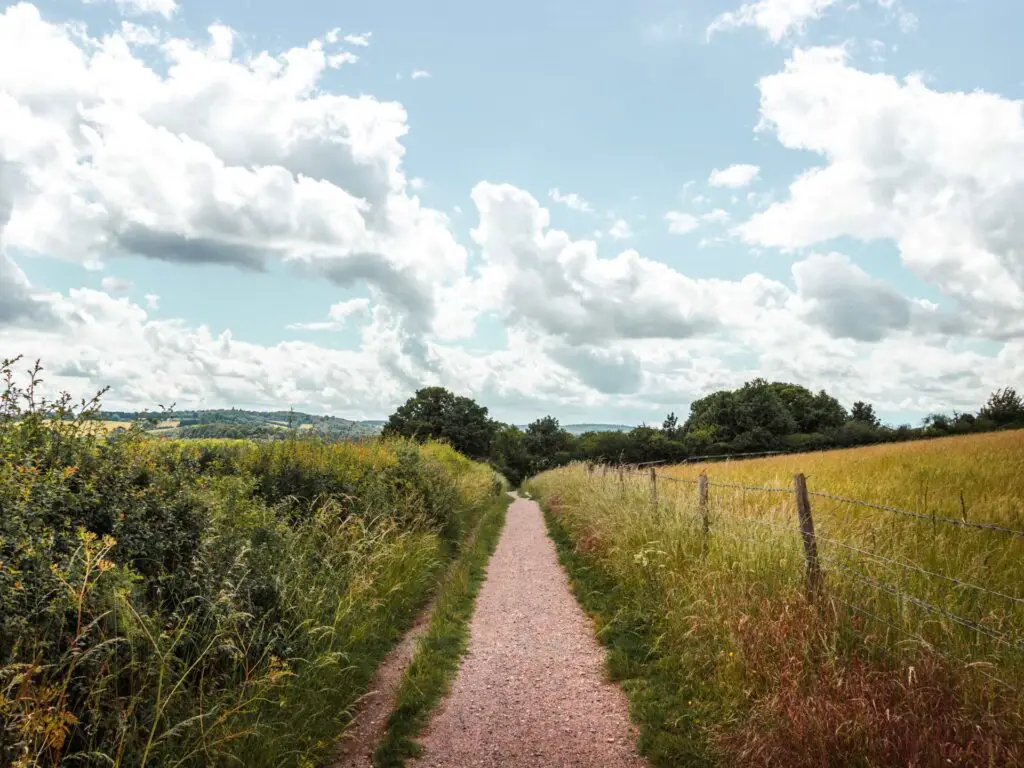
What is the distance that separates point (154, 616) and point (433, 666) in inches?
124

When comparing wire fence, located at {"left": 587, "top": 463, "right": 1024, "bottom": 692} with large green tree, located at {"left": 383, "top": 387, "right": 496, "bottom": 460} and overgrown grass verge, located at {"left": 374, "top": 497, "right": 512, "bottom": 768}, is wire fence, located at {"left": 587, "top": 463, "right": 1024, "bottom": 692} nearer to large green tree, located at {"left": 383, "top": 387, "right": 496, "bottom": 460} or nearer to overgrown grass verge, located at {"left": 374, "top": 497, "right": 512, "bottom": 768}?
overgrown grass verge, located at {"left": 374, "top": 497, "right": 512, "bottom": 768}

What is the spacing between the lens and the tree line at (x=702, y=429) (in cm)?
4900

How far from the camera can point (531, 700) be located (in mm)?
5789

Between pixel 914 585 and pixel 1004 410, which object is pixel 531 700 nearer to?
pixel 914 585

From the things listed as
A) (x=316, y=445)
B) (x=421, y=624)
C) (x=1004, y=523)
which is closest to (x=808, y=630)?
(x=1004, y=523)

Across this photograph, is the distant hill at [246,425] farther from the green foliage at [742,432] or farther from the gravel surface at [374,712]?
the green foliage at [742,432]

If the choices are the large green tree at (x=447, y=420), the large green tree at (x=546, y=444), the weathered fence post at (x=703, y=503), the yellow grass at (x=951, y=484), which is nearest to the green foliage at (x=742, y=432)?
the large green tree at (x=546, y=444)

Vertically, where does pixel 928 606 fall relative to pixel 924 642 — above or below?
above

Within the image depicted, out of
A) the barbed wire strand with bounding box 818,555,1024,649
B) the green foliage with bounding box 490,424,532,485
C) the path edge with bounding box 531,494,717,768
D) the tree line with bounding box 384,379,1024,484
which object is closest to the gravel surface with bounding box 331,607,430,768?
the path edge with bounding box 531,494,717,768

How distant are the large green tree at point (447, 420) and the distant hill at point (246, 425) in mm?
41941

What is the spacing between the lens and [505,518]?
74.6 ft

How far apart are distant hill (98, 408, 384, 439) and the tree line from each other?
1135 inches

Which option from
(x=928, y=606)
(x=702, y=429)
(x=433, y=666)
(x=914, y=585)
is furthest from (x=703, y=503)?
(x=702, y=429)

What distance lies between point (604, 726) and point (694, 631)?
1.38 m
